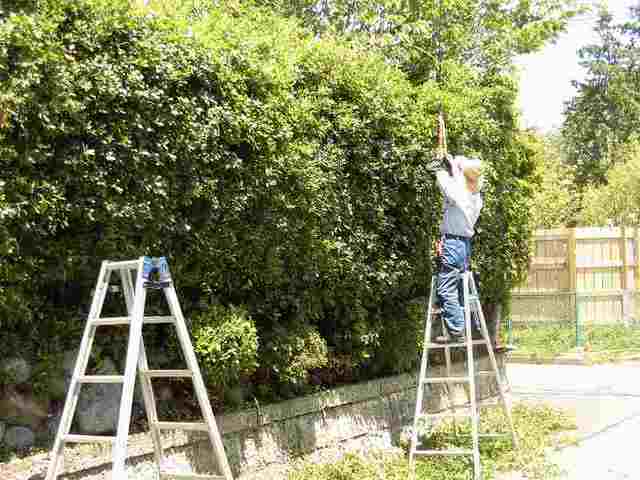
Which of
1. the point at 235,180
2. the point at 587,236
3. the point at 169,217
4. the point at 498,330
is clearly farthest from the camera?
the point at 587,236

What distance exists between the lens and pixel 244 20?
740 centimetres

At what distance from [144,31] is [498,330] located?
6998 mm

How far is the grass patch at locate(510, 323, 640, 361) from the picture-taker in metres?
16.3

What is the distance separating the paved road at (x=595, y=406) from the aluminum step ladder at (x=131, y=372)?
366 cm

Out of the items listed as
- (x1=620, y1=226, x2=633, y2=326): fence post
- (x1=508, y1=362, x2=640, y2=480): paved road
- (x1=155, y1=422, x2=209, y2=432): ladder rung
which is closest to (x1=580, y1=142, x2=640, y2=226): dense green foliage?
(x1=620, y1=226, x2=633, y2=326): fence post

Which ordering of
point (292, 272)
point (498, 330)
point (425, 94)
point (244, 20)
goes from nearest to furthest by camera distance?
point (292, 272) → point (244, 20) → point (425, 94) → point (498, 330)

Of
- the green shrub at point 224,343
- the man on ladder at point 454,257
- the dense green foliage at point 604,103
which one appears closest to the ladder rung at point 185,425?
the green shrub at point 224,343

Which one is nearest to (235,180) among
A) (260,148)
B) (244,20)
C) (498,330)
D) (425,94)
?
(260,148)

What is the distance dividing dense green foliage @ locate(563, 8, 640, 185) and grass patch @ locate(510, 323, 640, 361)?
29.6m

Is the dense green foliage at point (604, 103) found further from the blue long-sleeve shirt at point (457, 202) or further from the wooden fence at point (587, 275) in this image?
the blue long-sleeve shirt at point (457, 202)

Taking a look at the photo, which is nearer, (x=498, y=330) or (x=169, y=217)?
(x=169, y=217)

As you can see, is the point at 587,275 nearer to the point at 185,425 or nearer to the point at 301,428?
the point at 301,428

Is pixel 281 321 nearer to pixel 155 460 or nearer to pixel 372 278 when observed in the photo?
pixel 372 278

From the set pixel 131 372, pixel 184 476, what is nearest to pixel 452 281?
pixel 184 476
